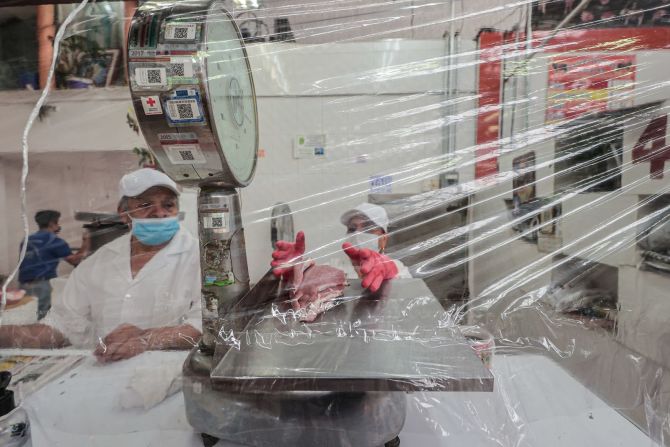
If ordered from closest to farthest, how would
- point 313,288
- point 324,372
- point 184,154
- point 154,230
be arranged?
point 324,372 → point 184,154 → point 313,288 → point 154,230

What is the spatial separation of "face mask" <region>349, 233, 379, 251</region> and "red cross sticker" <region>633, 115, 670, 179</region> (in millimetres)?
612

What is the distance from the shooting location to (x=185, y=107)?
717mm

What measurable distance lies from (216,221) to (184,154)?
0.15 metres

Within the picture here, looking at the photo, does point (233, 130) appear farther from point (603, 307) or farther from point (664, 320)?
point (664, 320)

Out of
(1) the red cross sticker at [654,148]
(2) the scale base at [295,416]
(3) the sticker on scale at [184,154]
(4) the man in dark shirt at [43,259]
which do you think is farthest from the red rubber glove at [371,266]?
(4) the man in dark shirt at [43,259]

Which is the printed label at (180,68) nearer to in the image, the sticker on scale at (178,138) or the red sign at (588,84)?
the sticker on scale at (178,138)

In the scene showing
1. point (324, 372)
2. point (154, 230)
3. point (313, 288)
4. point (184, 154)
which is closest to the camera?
point (324, 372)

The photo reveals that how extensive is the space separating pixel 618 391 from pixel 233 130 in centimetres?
107

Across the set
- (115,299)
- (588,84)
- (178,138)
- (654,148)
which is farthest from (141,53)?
(654,148)

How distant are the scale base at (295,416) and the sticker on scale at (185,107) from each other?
515mm

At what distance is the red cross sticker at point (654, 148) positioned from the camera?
86 cm

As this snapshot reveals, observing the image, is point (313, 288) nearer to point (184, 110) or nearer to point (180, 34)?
point (184, 110)

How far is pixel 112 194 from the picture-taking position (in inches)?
50.0

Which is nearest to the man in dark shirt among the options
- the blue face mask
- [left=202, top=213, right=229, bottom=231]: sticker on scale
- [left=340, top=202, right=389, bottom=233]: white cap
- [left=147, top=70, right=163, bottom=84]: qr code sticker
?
the blue face mask
